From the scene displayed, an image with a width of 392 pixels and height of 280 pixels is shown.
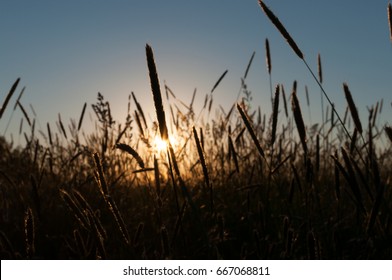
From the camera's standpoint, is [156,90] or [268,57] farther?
[268,57]

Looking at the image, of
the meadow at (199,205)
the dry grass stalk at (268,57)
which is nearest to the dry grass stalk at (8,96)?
the meadow at (199,205)

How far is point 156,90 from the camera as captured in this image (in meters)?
0.80

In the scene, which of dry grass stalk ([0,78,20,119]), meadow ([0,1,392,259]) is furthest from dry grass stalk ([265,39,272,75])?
dry grass stalk ([0,78,20,119])

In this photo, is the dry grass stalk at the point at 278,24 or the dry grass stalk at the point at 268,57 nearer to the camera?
the dry grass stalk at the point at 278,24

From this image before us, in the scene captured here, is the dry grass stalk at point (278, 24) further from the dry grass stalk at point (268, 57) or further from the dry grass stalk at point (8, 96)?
the dry grass stalk at point (8, 96)

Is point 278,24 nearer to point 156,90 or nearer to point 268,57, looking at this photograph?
point 156,90

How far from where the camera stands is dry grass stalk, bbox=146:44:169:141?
2.55 ft

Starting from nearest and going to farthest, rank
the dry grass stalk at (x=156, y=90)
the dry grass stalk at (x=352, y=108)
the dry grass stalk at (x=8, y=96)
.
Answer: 1. the dry grass stalk at (x=156, y=90)
2. the dry grass stalk at (x=352, y=108)
3. the dry grass stalk at (x=8, y=96)

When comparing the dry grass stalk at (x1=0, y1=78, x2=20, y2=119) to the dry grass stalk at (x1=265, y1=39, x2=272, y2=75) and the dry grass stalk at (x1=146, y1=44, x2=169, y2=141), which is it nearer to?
the dry grass stalk at (x1=146, y1=44, x2=169, y2=141)

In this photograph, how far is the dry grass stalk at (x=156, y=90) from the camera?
0.78 m

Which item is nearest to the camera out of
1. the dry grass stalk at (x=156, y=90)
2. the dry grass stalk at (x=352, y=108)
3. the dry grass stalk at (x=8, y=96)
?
the dry grass stalk at (x=156, y=90)

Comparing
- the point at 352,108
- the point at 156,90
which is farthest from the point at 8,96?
the point at 352,108
